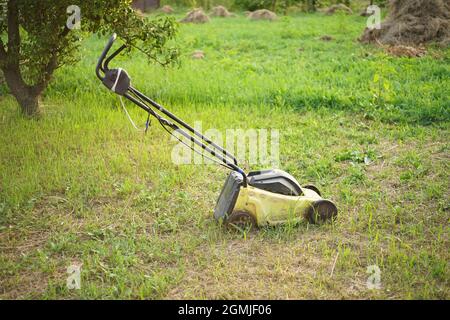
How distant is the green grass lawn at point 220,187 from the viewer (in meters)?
3.79

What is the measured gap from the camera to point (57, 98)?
26.7 feet

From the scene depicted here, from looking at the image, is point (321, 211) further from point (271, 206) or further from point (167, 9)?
point (167, 9)

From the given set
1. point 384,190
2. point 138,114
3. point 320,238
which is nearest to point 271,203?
point 320,238

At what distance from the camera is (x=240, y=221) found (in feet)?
14.2

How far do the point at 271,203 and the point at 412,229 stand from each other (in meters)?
1.21

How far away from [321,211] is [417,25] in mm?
8381

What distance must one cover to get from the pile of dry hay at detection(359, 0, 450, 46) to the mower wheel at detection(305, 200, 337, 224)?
7868mm

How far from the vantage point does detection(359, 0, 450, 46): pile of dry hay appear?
11.2m

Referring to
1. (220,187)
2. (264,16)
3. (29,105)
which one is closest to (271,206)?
(220,187)

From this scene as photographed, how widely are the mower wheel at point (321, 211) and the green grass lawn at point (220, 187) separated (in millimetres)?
83

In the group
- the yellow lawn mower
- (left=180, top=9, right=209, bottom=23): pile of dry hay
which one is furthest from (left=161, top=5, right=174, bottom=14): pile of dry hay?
the yellow lawn mower

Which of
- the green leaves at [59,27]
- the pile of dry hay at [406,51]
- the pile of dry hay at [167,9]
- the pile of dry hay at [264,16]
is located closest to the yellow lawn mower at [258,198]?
the green leaves at [59,27]

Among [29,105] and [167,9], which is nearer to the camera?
[29,105]

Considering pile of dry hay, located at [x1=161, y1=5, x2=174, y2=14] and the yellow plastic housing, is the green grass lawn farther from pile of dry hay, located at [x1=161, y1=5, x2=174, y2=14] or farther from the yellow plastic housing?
pile of dry hay, located at [x1=161, y1=5, x2=174, y2=14]
